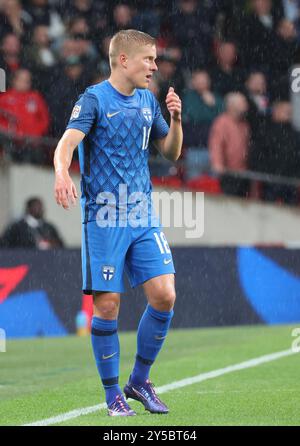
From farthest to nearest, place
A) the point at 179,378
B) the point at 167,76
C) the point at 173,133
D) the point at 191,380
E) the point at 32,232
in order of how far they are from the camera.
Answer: the point at 167,76 < the point at 32,232 < the point at 179,378 < the point at 191,380 < the point at 173,133

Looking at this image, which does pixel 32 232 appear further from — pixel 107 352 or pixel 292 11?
pixel 107 352

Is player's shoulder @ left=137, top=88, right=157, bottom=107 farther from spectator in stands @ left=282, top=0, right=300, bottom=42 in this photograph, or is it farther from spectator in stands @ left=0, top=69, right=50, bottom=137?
spectator in stands @ left=282, top=0, right=300, bottom=42

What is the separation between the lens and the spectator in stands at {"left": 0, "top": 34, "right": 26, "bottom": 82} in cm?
1392

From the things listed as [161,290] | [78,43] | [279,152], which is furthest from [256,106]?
[161,290]

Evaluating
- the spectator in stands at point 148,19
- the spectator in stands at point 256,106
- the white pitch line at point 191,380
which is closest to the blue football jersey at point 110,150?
the white pitch line at point 191,380

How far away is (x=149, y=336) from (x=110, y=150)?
1.08 m

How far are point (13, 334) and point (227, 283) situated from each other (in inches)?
105

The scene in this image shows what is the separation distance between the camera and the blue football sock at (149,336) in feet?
A: 21.6

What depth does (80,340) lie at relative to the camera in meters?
12.1

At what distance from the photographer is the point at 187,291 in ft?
43.7

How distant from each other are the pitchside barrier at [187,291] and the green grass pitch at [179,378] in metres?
0.37

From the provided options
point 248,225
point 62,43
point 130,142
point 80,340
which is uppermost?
point 62,43
